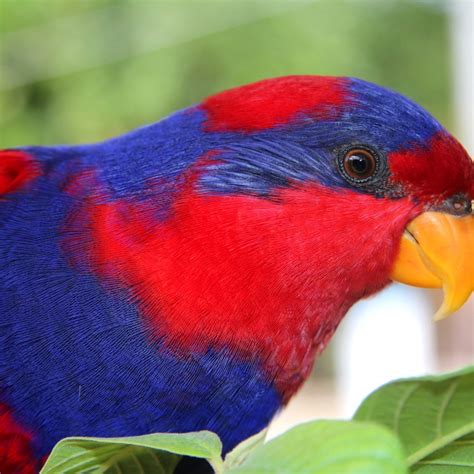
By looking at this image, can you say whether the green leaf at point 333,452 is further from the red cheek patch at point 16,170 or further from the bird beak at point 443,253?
the red cheek patch at point 16,170

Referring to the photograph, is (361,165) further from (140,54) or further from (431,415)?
(140,54)

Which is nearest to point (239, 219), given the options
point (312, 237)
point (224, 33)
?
point (312, 237)

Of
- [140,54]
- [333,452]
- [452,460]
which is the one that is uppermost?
[140,54]

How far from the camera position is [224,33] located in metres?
7.95

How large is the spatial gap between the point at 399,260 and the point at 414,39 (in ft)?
28.4

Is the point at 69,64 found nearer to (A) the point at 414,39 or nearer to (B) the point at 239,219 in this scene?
(A) the point at 414,39

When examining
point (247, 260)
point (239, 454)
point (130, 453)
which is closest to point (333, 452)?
Result: point (239, 454)

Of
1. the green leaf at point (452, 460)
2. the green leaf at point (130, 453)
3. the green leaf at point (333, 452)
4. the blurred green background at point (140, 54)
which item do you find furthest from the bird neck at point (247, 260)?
the blurred green background at point (140, 54)

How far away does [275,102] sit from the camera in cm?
135

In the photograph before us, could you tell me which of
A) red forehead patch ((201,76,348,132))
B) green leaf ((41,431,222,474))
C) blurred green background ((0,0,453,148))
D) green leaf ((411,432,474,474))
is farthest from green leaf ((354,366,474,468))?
blurred green background ((0,0,453,148))

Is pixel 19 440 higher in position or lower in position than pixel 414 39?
lower

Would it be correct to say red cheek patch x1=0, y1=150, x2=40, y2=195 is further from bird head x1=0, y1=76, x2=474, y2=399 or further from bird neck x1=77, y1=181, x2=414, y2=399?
bird neck x1=77, y1=181, x2=414, y2=399

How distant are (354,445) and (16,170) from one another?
3.61 feet

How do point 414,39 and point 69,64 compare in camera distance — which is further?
point 414,39
